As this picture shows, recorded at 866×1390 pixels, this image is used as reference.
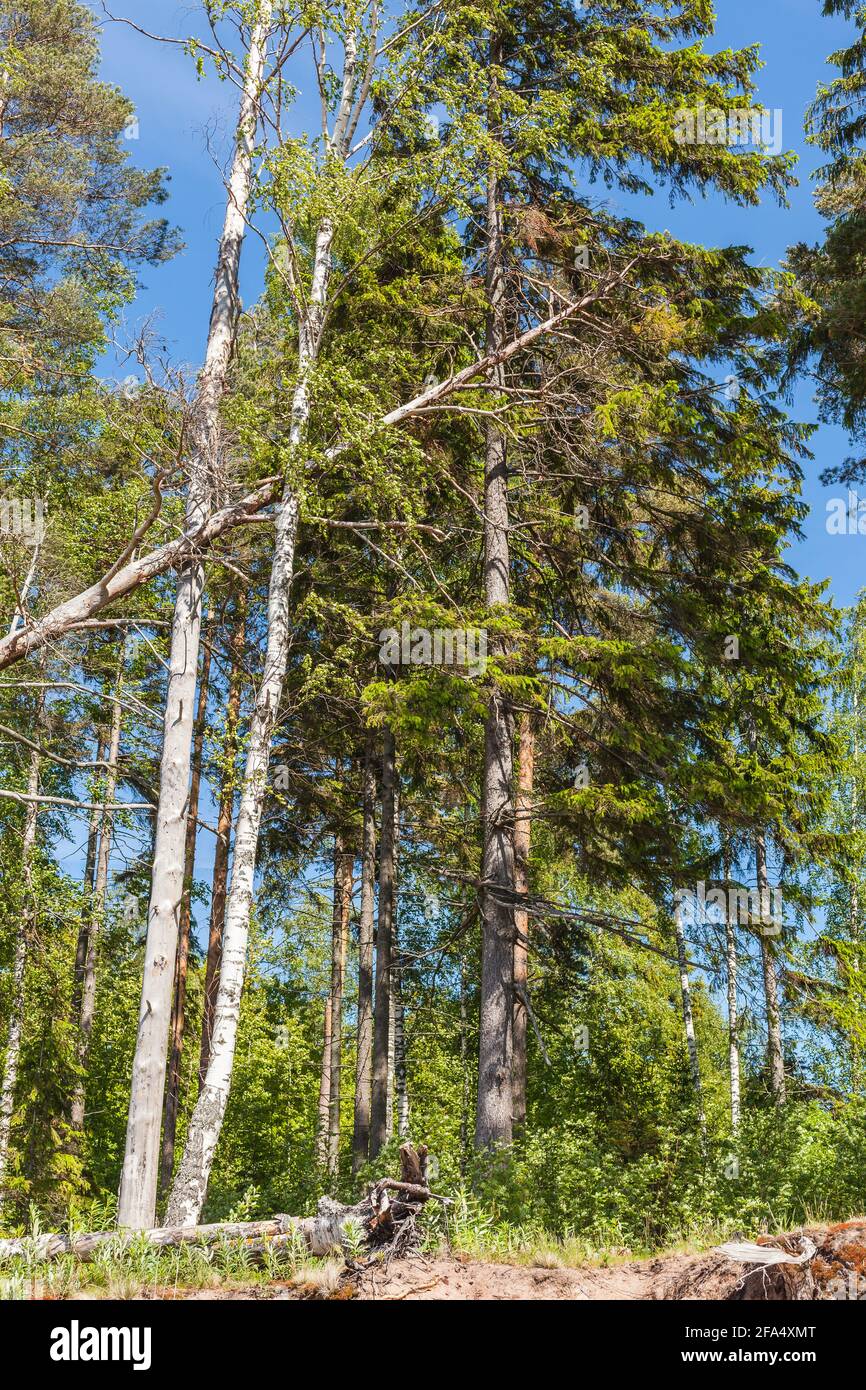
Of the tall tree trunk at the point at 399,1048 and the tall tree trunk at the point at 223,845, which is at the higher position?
the tall tree trunk at the point at 223,845

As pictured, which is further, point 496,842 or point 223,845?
point 223,845

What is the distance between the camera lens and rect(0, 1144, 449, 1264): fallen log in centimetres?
589

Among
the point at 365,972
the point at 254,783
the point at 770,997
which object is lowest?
the point at 770,997

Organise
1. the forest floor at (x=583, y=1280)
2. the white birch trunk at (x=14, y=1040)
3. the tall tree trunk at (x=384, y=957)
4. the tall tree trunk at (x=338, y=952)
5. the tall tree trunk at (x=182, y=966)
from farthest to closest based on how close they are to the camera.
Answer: the tall tree trunk at (x=338, y=952) → the tall tree trunk at (x=182, y=966) → the white birch trunk at (x=14, y=1040) → the tall tree trunk at (x=384, y=957) → the forest floor at (x=583, y=1280)

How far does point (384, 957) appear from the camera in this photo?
14953 mm

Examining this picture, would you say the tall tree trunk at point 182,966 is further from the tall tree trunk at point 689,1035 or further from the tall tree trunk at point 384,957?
the tall tree trunk at point 689,1035

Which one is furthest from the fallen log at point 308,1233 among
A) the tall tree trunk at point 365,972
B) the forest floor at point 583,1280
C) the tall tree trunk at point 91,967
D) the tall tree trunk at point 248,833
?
the tall tree trunk at point 91,967

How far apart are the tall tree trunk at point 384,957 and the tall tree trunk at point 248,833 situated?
4.42 m

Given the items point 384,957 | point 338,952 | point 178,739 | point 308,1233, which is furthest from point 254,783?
point 338,952

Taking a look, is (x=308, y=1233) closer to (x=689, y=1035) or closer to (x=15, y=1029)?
(x=15, y=1029)

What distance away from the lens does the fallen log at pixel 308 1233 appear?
19.3ft

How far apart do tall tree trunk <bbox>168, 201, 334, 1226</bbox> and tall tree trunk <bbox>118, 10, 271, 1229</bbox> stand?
0.35m

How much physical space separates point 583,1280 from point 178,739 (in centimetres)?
623

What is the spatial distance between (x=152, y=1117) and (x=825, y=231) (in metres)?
13.7
